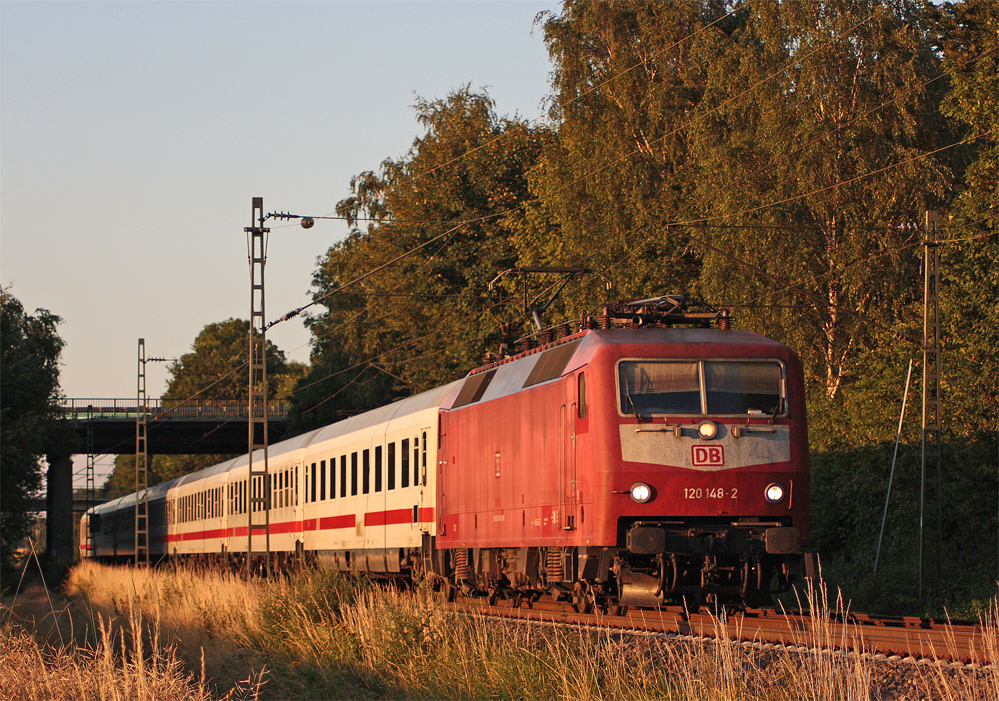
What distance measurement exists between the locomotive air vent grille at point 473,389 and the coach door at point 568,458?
371cm

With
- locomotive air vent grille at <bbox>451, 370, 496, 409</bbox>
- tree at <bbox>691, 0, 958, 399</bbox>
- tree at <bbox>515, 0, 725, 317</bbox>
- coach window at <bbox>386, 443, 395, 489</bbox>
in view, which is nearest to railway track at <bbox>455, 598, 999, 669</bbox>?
locomotive air vent grille at <bbox>451, 370, 496, 409</bbox>

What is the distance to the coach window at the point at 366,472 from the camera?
79.1ft

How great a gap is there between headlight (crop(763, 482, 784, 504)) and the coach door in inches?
81.8

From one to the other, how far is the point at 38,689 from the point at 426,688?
3164mm

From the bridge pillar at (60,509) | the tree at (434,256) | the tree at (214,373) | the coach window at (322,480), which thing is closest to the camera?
the coach window at (322,480)

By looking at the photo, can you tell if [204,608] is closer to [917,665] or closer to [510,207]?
[917,665]

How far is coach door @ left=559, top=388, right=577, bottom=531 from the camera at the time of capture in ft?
46.1

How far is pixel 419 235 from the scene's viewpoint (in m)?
51.7

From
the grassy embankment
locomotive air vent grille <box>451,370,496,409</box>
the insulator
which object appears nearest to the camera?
the grassy embankment

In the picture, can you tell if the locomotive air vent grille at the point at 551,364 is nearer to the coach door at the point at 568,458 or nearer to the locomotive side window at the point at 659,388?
the coach door at the point at 568,458

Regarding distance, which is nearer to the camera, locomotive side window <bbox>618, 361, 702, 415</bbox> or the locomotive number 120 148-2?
the locomotive number 120 148-2

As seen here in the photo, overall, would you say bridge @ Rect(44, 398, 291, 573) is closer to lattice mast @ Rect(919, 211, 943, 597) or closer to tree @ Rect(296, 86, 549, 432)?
tree @ Rect(296, 86, 549, 432)

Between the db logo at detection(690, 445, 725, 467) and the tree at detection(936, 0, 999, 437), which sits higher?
the tree at detection(936, 0, 999, 437)

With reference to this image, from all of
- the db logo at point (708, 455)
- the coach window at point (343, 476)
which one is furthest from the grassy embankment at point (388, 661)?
the coach window at point (343, 476)
